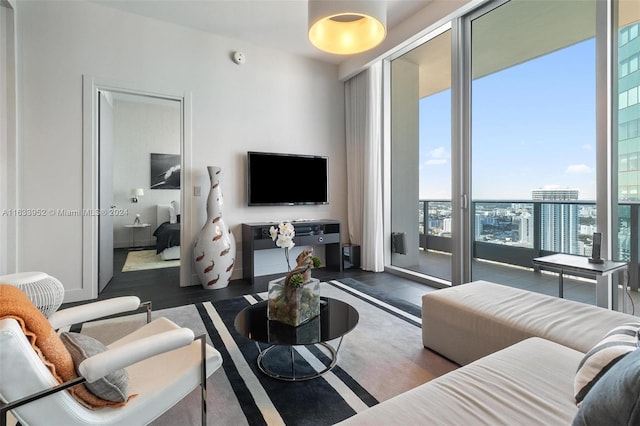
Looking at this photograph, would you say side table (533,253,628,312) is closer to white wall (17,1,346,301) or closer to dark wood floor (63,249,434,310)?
dark wood floor (63,249,434,310)

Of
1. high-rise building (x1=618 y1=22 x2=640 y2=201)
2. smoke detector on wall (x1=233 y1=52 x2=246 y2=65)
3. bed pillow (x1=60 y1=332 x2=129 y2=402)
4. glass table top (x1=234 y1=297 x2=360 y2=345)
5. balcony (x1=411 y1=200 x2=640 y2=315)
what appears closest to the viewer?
bed pillow (x1=60 y1=332 x2=129 y2=402)

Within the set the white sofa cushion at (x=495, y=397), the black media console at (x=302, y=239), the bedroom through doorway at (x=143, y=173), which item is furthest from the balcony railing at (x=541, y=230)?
the bedroom through doorway at (x=143, y=173)

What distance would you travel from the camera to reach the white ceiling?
3.28 metres

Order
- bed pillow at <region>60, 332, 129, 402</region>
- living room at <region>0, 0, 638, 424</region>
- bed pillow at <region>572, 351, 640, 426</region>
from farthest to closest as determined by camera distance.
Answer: living room at <region>0, 0, 638, 424</region> < bed pillow at <region>60, 332, 129, 402</region> < bed pillow at <region>572, 351, 640, 426</region>

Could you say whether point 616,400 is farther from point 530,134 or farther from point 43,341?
point 530,134

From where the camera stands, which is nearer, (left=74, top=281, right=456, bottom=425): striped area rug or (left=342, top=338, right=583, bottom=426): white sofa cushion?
(left=342, top=338, right=583, bottom=426): white sofa cushion

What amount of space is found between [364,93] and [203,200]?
2.67 metres

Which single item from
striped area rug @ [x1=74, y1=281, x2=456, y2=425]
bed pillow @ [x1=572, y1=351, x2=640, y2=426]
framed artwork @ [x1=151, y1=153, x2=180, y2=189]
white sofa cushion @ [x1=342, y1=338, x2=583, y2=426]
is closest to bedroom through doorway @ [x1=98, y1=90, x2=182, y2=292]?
framed artwork @ [x1=151, y1=153, x2=180, y2=189]

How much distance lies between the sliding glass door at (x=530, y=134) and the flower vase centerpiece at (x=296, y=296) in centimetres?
216

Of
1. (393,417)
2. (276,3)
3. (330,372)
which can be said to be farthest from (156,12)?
(393,417)

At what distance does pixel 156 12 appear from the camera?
3426mm

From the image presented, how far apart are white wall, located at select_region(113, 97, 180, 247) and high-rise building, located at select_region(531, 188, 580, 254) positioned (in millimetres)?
6064

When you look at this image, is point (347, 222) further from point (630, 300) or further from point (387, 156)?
point (630, 300)

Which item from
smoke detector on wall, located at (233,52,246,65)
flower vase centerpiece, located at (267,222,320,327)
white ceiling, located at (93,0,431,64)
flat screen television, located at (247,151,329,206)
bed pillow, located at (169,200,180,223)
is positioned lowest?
flower vase centerpiece, located at (267,222,320,327)
